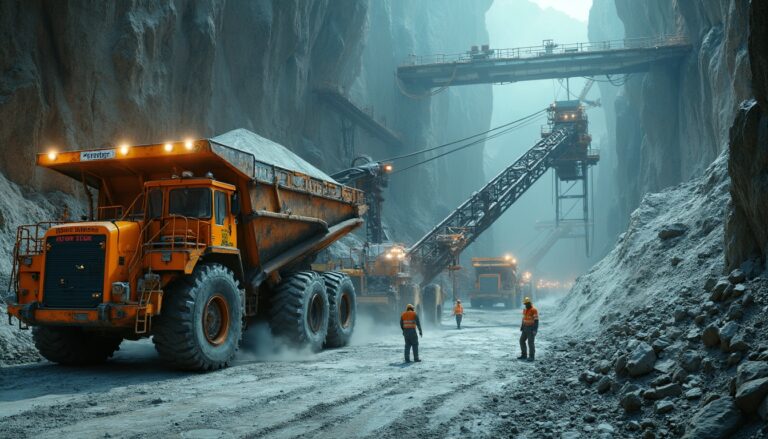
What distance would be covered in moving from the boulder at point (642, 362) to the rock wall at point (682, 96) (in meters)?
12.4

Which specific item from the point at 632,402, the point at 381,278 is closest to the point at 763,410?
the point at 632,402

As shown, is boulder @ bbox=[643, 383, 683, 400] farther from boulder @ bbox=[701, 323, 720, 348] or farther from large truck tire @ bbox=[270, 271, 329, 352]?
large truck tire @ bbox=[270, 271, 329, 352]

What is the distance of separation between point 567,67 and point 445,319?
19879mm

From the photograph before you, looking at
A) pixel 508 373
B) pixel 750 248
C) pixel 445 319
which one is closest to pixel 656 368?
pixel 750 248

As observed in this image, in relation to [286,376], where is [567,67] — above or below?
above

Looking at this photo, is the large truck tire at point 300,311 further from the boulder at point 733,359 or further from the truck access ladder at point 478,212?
the truck access ladder at point 478,212

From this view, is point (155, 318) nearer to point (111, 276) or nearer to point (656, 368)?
point (111, 276)

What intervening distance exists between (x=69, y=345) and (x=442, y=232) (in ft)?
58.5

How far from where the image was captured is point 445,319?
27953mm

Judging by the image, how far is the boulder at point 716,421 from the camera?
4.48 m

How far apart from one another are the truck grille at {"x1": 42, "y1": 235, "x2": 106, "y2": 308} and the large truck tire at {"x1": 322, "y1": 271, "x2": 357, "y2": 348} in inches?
225

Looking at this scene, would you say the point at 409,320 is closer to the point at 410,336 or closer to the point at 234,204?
the point at 410,336

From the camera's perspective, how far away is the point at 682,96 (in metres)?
34.7

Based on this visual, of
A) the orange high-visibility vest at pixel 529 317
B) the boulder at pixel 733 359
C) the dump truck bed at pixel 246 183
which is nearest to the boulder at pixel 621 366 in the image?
the boulder at pixel 733 359
